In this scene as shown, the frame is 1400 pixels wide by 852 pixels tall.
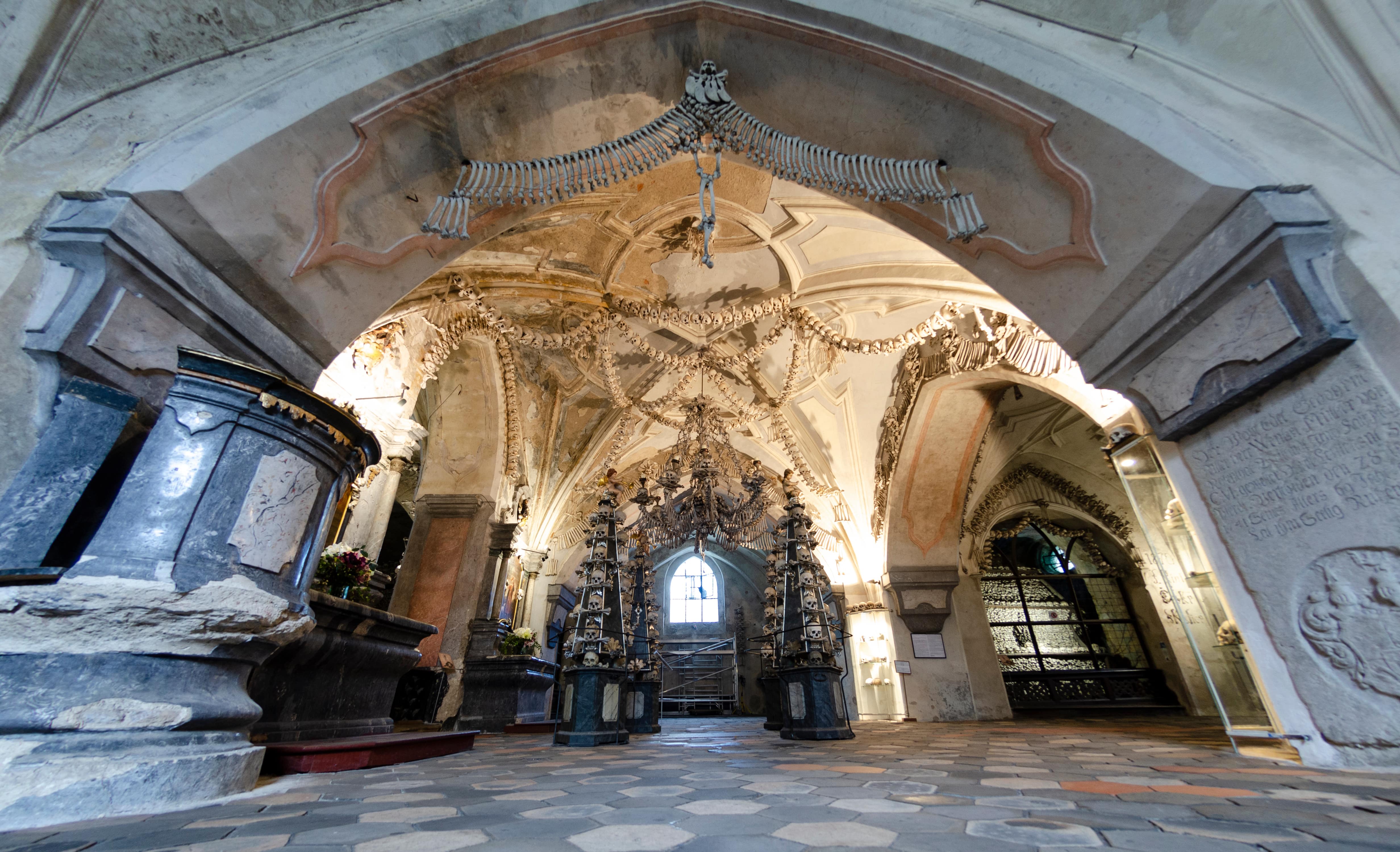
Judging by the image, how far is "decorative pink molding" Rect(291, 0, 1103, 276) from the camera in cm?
262

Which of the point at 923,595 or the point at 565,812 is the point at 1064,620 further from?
the point at 565,812

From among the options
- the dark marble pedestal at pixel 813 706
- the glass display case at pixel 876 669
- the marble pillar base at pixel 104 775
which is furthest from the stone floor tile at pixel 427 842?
the glass display case at pixel 876 669

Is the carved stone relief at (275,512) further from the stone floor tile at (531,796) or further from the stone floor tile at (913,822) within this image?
the stone floor tile at (913,822)

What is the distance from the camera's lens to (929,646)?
8.54 meters

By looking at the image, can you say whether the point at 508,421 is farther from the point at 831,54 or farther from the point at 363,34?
the point at 831,54

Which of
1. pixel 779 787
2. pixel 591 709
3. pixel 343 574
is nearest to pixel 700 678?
pixel 591 709

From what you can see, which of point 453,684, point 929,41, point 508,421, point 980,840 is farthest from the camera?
point 508,421

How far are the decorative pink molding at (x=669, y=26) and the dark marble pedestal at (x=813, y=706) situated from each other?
3.85 metres

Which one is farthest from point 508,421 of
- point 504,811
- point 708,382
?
point 504,811

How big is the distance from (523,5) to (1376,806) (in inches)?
175

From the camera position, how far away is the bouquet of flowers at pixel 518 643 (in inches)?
280

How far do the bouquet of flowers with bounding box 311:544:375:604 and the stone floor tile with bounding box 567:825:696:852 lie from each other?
3.78 metres

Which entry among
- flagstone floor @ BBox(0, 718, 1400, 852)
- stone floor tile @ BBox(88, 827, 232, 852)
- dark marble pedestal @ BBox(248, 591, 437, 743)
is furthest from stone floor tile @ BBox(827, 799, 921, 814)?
dark marble pedestal @ BBox(248, 591, 437, 743)

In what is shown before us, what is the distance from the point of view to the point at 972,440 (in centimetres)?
838
